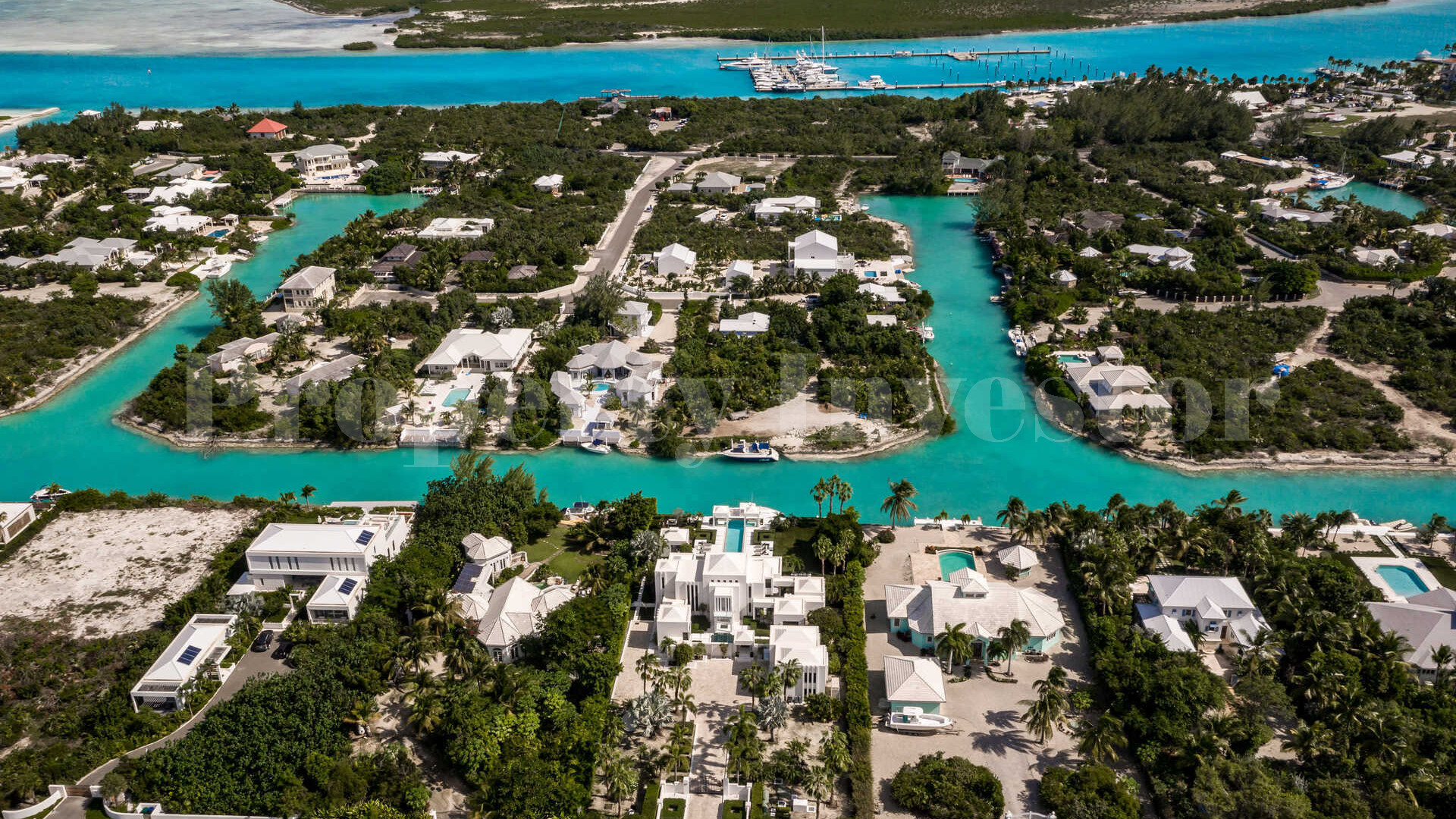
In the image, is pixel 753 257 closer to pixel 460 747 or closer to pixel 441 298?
pixel 441 298

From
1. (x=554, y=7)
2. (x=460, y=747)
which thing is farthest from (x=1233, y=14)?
(x=460, y=747)

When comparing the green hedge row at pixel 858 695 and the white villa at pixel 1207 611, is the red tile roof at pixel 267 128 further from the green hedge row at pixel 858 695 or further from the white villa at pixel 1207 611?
the white villa at pixel 1207 611

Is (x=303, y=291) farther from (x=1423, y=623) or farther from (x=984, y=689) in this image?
(x=1423, y=623)

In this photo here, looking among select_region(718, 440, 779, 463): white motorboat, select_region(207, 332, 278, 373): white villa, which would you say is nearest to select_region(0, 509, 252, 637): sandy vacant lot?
select_region(207, 332, 278, 373): white villa

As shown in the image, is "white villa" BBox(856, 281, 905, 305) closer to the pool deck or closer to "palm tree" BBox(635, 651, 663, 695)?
the pool deck

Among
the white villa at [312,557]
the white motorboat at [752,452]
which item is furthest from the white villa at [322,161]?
the white villa at [312,557]

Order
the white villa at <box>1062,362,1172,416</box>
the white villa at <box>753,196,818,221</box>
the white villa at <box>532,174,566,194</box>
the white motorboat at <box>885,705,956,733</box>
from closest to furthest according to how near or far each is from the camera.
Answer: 1. the white motorboat at <box>885,705,956,733</box>
2. the white villa at <box>1062,362,1172,416</box>
3. the white villa at <box>753,196,818,221</box>
4. the white villa at <box>532,174,566,194</box>
